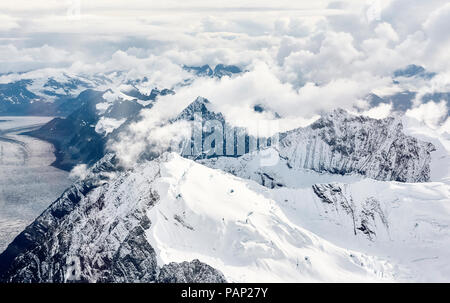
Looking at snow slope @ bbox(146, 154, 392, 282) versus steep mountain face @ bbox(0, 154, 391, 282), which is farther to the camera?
snow slope @ bbox(146, 154, 392, 282)

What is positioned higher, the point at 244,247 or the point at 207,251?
the point at 244,247

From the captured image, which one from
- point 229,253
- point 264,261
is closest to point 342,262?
point 264,261

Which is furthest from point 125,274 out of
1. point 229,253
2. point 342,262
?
point 342,262

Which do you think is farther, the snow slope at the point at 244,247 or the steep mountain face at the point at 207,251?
the snow slope at the point at 244,247

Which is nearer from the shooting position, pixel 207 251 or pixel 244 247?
pixel 207 251
